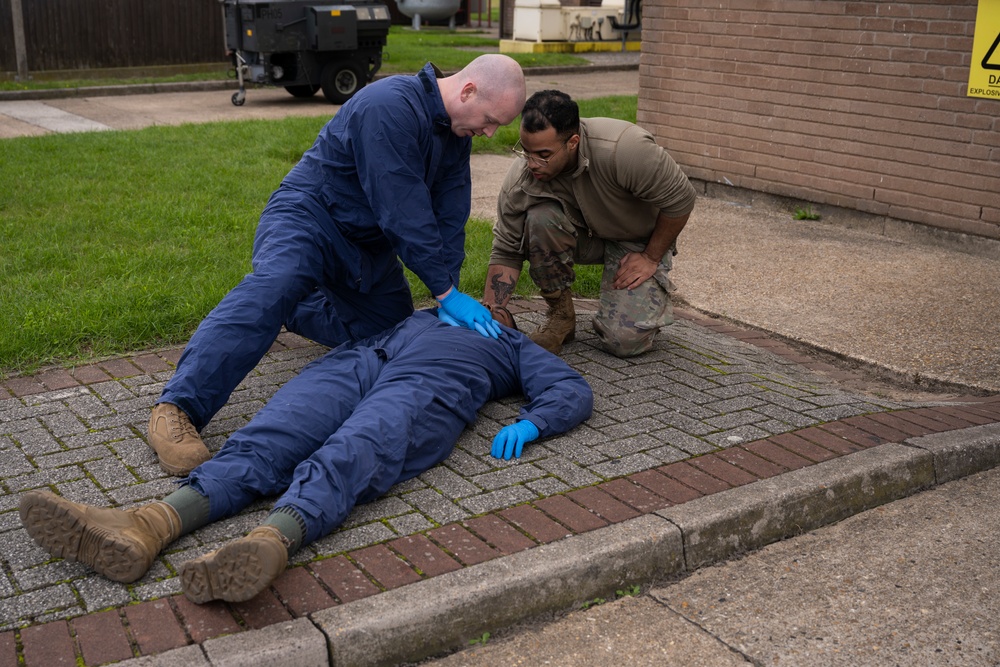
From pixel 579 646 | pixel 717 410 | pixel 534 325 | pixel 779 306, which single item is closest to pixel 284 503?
pixel 579 646

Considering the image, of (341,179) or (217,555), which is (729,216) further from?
(217,555)

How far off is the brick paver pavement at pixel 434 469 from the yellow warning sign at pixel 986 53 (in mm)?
2500

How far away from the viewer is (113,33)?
15555mm

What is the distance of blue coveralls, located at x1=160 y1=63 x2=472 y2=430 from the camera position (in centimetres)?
368

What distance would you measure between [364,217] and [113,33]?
13181mm

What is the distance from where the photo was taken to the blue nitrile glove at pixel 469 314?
4008 mm

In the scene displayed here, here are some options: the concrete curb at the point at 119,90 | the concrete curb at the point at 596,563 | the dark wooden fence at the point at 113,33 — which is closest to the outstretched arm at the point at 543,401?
the concrete curb at the point at 596,563

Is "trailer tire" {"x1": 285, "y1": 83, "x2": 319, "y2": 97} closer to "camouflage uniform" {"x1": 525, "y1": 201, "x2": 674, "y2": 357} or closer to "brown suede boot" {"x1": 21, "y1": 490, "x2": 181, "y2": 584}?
"camouflage uniform" {"x1": 525, "y1": 201, "x2": 674, "y2": 357}

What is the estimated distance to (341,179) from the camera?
413 cm

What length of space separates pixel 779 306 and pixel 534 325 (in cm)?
140

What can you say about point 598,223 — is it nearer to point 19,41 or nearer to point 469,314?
point 469,314

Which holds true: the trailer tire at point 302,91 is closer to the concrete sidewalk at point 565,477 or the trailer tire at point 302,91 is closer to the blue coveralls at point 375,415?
the concrete sidewalk at point 565,477

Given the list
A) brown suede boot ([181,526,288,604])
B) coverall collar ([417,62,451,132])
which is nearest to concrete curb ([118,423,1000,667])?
brown suede boot ([181,526,288,604])

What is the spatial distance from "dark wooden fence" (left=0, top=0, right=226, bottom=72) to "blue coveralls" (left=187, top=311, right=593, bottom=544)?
13118 millimetres
